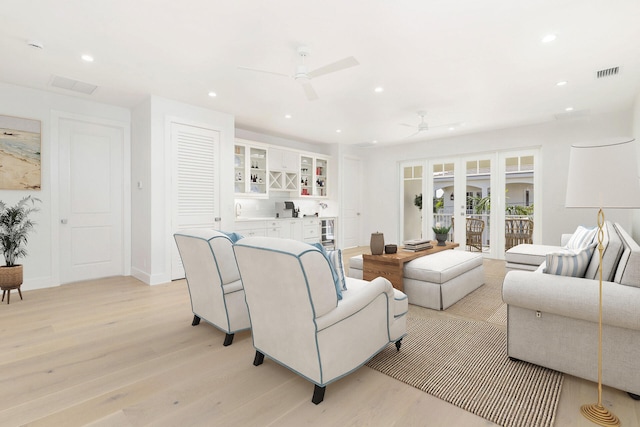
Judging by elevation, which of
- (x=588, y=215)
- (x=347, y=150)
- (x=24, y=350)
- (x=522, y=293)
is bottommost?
(x=24, y=350)

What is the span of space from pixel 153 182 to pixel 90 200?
1121 mm

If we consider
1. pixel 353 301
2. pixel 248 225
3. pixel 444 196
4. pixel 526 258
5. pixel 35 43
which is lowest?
pixel 526 258

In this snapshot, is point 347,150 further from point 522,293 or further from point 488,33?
point 522,293

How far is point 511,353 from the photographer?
2.18m

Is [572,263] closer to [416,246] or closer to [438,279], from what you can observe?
[438,279]

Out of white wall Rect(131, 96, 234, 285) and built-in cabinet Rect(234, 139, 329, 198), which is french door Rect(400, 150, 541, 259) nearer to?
built-in cabinet Rect(234, 139, 329, 198)

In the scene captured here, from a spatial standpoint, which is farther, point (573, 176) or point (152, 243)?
point (152, 243)

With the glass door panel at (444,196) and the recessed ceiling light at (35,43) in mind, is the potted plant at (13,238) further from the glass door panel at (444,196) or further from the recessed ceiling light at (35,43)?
the glass door panel at (444,196)

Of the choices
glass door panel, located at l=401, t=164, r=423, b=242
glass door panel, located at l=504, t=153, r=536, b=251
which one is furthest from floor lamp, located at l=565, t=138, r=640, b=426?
glass door panel, located at l=401, t=164, r=423, b=242

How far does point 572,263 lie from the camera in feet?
6.78

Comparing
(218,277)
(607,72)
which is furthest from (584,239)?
(218,277)

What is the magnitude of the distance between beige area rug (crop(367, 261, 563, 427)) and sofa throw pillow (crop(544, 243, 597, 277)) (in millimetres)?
663

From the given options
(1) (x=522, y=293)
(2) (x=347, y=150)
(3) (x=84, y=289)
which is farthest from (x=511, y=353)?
(2) (x=347, y=150)

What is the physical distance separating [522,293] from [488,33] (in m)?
2.22
